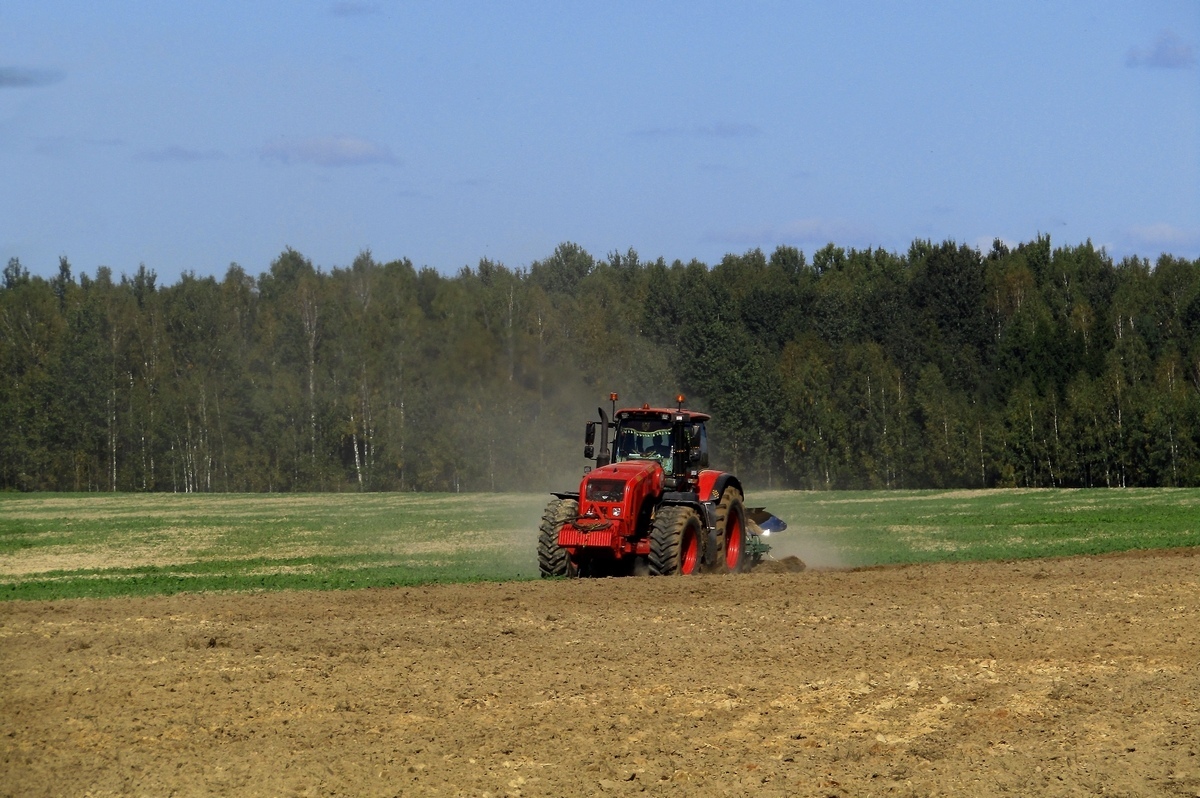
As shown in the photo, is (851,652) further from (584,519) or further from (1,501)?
(1,501)

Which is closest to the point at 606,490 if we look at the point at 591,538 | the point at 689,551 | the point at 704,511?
the point at 591,538

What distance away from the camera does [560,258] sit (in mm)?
103188

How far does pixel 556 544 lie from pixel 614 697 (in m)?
9.35

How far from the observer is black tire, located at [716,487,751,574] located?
74.9 ft

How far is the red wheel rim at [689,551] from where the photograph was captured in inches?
836

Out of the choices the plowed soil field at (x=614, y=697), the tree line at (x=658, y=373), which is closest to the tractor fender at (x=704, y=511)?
the plowed soil field at (x=614, y=697)

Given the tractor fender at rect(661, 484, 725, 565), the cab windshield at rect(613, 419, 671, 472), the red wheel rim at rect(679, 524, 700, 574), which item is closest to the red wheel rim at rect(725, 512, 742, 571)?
the tractor fender at rect(661, 484, 725, 565)

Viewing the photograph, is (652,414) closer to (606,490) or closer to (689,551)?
(606,490)

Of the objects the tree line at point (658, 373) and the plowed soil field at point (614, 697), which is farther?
the tree line at point (658, 373)

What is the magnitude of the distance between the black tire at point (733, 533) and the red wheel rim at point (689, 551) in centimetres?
99

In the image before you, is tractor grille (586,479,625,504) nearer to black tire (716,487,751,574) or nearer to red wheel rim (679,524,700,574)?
red wheel rim (679,524,700,574)

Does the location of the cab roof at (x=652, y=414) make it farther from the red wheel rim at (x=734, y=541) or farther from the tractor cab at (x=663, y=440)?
the red wheel rim at (x=734, y=541)

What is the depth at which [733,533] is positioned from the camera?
23922 mm

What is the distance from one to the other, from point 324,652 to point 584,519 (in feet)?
23.7
